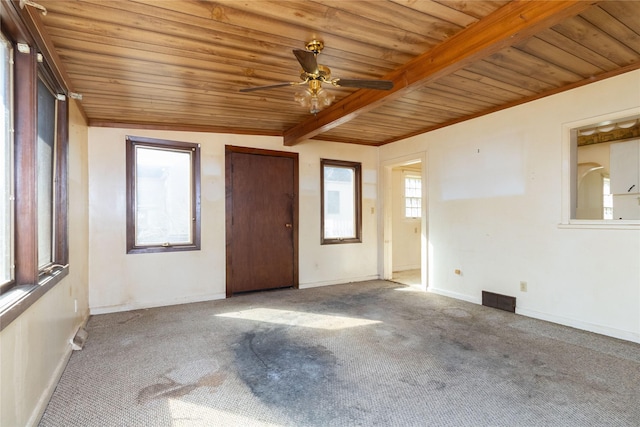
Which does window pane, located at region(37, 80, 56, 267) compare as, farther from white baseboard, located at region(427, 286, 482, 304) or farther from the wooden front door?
white baseboard, located at region(427, 286, 482, 304)

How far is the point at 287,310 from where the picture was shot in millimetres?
3857

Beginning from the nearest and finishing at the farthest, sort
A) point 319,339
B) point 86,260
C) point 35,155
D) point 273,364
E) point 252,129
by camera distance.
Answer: point 35,155 < point 273,364 < point 319,339 < point 86,260 < point 252,129

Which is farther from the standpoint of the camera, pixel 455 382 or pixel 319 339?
pixel 319 339

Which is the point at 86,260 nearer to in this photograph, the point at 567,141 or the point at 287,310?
the point at 287,310

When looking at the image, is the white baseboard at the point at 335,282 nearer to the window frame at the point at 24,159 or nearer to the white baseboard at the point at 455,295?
the white baseboard at the point at 455,295

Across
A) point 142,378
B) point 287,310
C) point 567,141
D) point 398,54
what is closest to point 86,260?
point 142,378

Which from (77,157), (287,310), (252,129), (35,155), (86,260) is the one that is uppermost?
(252,129)

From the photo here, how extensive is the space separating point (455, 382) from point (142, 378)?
7.12 feet

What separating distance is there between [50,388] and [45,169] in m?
1.48

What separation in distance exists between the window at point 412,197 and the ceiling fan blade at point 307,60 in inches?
192

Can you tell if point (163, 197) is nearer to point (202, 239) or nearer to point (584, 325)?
point (202, 239)

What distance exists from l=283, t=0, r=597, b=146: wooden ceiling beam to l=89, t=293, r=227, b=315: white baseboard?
3133 mm

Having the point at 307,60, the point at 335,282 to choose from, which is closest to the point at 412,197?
the point at 335,282

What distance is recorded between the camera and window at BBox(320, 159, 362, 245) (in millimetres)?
5340
